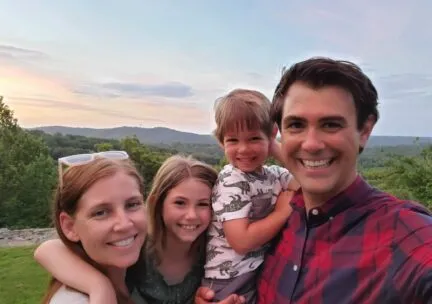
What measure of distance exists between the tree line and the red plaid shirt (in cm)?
1939

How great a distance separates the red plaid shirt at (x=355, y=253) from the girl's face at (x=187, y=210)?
49cm

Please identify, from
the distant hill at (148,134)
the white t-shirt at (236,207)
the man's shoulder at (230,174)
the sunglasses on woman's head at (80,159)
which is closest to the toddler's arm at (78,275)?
the sunglasses on woman's head at (80,159)

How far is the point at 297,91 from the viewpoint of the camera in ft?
7.04

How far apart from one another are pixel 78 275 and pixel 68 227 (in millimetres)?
257

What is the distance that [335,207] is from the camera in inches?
83.7

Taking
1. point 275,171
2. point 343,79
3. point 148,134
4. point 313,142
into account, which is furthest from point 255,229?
point 148,134

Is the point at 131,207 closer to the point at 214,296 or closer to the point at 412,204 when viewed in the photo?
A: the point at 214,296

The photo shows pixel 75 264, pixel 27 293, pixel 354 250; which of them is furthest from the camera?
pixel 27 293

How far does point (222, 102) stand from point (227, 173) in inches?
15.4

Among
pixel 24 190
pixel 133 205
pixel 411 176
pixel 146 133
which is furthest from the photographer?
pixel 146 133

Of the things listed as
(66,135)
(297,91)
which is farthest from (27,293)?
(66,135)

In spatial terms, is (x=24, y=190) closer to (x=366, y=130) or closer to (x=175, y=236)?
(x=175, y=236)

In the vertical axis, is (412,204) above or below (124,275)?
above

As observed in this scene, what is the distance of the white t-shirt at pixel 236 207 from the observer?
2.55 meters
